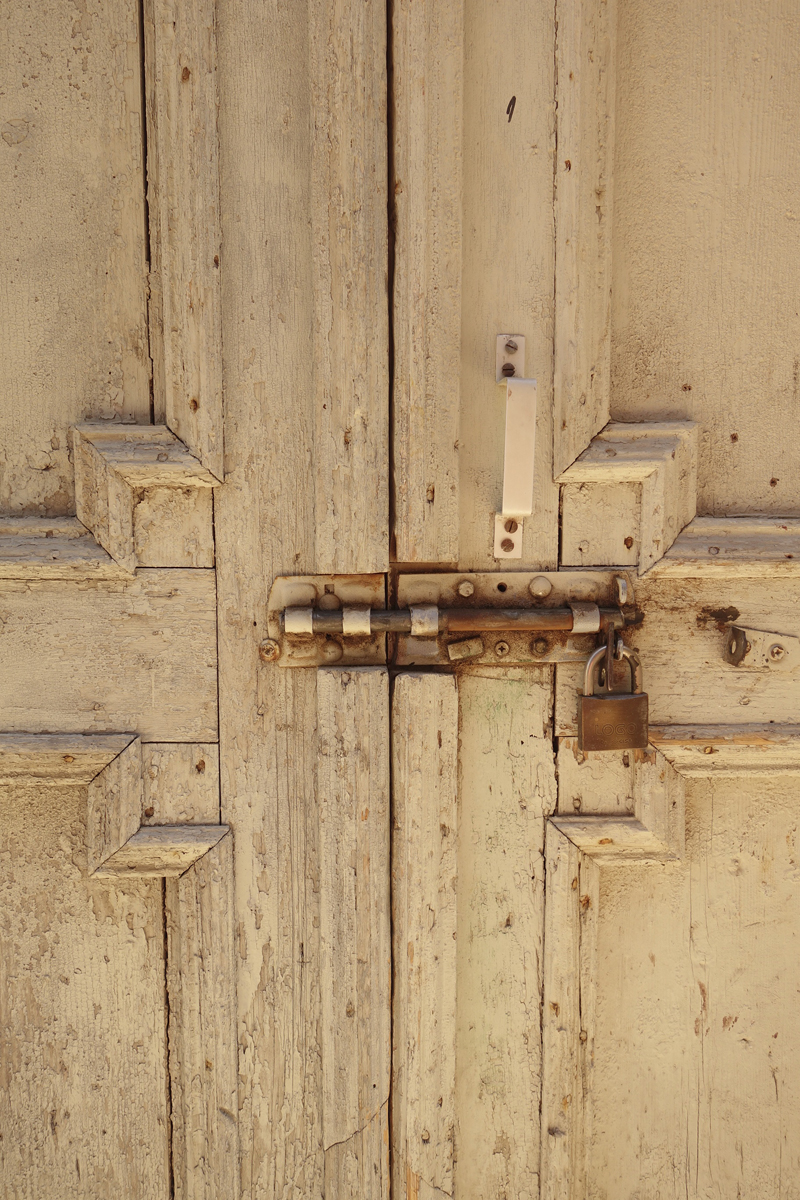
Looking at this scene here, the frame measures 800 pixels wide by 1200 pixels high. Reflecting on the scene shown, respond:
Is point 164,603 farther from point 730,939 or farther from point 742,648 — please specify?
point 730,939

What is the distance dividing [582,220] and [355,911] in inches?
30.7

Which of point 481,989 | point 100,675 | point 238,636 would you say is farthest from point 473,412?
point 481,989

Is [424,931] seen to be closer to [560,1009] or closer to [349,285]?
[560,1009]

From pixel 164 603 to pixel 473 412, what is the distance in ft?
1.31

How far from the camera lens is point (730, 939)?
0.86m

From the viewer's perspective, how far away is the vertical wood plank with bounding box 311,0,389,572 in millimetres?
724

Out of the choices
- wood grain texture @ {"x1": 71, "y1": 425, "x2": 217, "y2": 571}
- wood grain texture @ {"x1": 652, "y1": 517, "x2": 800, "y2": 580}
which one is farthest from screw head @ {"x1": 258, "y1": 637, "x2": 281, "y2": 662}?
wood grain texture @ {"x1": 652, "y1": 517, "x2": 800, "y2": 580}

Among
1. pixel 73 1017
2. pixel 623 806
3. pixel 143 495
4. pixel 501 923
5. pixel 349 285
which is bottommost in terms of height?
pixel 73 1017

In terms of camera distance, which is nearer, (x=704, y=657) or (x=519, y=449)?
(x=519, y=449)

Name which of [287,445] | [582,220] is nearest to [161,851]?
[287,445]

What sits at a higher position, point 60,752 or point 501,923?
point 60,752

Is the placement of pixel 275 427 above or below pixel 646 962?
above

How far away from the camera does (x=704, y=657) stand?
83 centimetres

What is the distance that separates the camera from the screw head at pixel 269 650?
2.57 ft
